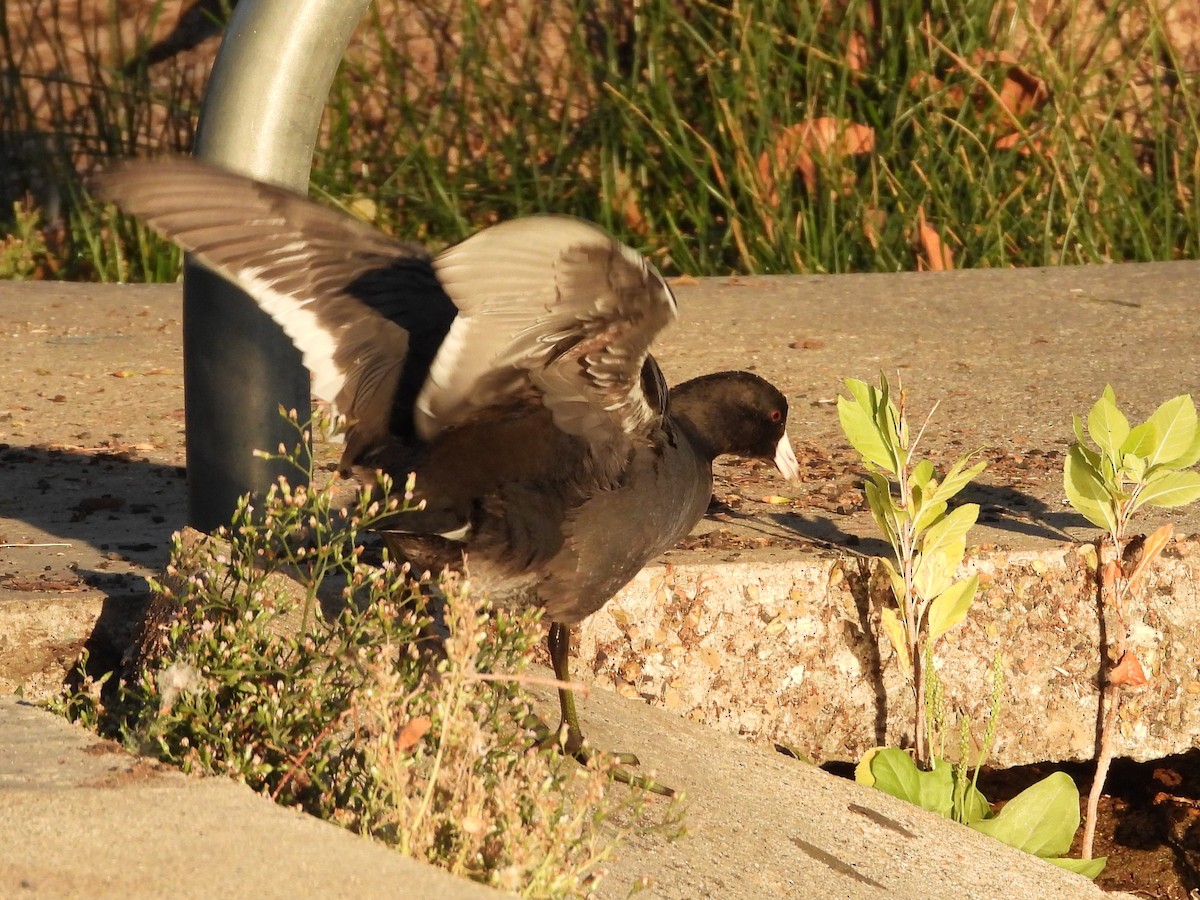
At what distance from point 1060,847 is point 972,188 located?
385 cm

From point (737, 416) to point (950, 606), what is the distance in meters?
0.77

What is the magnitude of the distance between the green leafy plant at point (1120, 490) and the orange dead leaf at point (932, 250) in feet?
10.4

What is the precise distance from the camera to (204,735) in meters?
2.19

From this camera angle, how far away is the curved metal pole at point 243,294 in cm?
276

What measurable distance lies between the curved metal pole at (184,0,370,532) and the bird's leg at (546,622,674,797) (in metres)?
0.63

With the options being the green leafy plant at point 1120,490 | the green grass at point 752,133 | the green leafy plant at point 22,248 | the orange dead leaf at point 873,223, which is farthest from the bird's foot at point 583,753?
the green leafy plant at point 22,248

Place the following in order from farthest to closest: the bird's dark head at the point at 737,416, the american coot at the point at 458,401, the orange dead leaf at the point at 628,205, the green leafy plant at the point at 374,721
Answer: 1. the orange dead leaf at the point at 628,205
2. the bird's dark head at the point at 737,416
3. the american coot at the point at 458,401
4. the green leafy plant at the point at 374,721

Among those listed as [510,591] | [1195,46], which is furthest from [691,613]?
[1195,46]

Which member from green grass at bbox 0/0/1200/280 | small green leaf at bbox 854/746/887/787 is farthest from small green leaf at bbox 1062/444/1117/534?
green grass at bbox 0/0/1200/280

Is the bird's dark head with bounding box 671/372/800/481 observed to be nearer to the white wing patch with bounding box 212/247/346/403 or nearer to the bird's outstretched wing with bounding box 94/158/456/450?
the bird's outstretched wing with bounding box 94/158/456/450

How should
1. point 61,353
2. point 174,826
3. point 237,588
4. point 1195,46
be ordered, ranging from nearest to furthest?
point 174,826 < point 237,588 < point 61,353 < point 1195,46

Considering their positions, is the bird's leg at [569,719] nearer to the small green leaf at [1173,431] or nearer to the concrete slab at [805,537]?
the concrete slab at [805,537]

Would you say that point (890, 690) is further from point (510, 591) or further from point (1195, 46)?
point (1195, 46)

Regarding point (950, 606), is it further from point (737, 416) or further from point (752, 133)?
point (752, 133)
